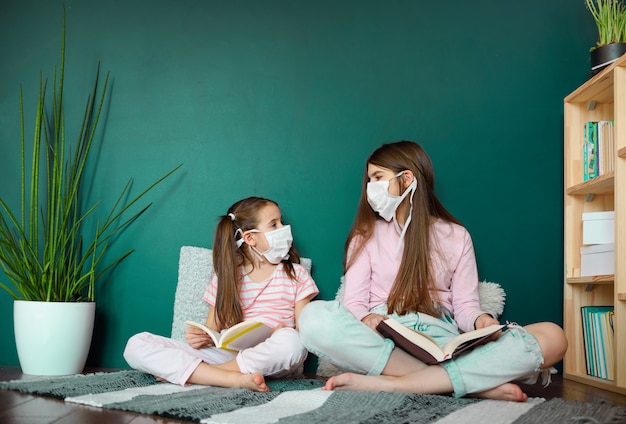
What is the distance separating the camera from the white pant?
2.02m

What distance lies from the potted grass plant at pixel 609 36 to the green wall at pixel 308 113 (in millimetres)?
251

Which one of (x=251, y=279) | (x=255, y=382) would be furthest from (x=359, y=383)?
(x=251, y=279)

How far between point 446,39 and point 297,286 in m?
1.21

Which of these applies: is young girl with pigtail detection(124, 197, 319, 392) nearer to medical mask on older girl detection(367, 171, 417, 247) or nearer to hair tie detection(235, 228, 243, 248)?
hair tie detection(235, 228, 243, 248)

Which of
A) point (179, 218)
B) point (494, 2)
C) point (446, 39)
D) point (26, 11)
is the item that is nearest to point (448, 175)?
point (446, 39)

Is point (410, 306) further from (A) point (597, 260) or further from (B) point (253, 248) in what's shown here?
(A) point (597, 260)

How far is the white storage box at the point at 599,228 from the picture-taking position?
2436 millimetres

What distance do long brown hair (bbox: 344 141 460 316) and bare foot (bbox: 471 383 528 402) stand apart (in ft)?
1.35

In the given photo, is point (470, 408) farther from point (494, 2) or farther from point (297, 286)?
point (494, 2)

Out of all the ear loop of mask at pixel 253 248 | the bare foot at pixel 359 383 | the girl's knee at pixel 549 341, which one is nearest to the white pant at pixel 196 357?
the bare foot at pixel 359 383

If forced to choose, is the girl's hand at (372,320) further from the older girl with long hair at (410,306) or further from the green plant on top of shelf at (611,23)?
the green plant on top of shelf at (611,23)

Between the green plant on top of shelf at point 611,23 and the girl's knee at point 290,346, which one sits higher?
the green plant on top of shelf at point 611,23

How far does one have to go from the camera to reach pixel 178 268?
2.73 meters

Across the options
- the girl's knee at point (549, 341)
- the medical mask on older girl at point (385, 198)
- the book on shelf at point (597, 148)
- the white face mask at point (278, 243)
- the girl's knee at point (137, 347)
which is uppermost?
the book on shelf at point (597, 148)
